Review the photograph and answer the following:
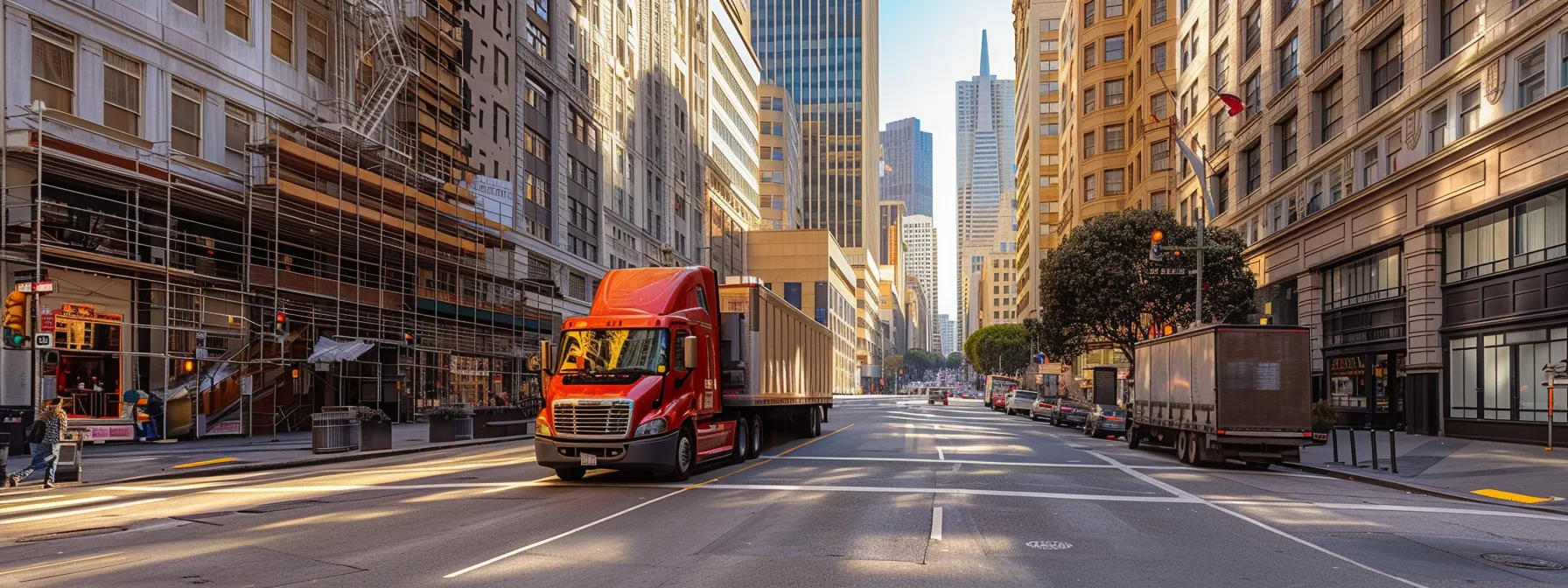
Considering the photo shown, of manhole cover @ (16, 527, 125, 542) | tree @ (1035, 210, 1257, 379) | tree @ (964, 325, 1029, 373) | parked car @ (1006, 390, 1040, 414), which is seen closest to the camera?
manhole cover @ (16, 527, 125, 542)

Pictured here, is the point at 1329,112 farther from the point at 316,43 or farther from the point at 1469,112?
the point at 316,43

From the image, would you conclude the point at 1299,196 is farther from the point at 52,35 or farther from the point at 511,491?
the point at 52,35

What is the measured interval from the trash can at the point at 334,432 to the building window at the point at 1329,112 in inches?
1358

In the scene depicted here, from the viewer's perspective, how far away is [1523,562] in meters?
10.6

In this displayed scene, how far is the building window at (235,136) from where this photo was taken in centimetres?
3281

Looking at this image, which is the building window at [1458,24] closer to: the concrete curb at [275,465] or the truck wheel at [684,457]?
the truck wheel at [684,457]

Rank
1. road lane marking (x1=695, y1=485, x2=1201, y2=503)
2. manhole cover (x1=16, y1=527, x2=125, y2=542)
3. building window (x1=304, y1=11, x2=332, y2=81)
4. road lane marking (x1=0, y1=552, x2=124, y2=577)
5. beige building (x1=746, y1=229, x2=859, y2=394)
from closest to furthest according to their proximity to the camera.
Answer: road lane marking (x1=0, y1=552, x2=124, y2=577), manhole cover (x1=16, y1=527, x2=125, y2=542), road lane marking (x1=695, y1=485, x2=1201, y2=503), building window (x1=304, y1=11, x2=332, y2=81), beige building (x1=746, y1=229, x2=859, y2=394)

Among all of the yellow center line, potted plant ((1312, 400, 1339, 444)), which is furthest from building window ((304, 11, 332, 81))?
potted plant ((1312, 400, 1339, 444))

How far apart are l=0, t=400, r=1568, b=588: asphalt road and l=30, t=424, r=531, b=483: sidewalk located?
1.93m

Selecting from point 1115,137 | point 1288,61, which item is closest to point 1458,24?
point 1288,61

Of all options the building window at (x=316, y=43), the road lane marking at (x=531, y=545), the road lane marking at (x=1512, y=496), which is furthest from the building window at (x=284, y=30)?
the road lane marking at (x=1512, y=496)

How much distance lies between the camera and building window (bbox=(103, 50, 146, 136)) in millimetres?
28281

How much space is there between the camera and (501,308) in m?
50.6

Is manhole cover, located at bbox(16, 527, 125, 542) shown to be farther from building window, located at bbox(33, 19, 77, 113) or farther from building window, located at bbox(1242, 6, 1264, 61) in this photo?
building window, located at bbox(1242, 6, 1264, 61)
